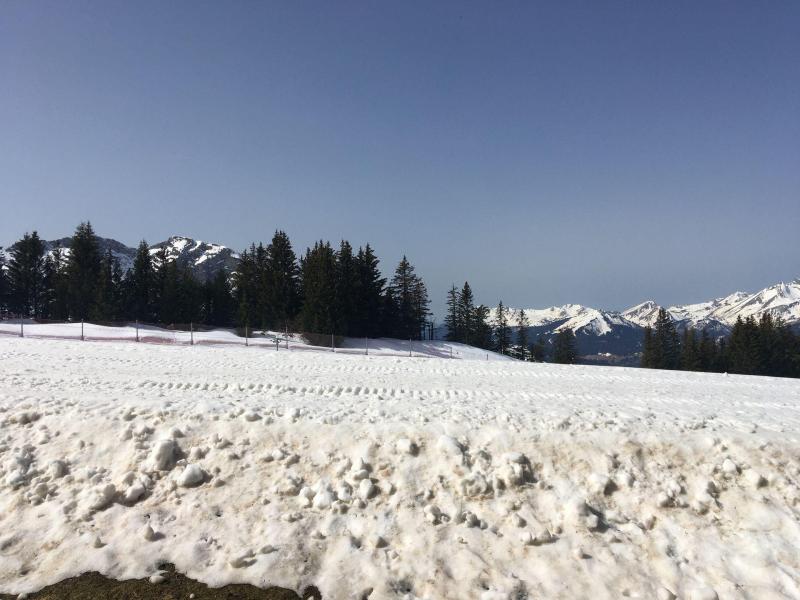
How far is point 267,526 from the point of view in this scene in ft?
18.4

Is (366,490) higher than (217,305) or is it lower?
lower

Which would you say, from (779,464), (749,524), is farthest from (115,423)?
(779,464)

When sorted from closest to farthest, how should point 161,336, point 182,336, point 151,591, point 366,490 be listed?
point 151,591, point 366,490, point 161,336, point 182,336

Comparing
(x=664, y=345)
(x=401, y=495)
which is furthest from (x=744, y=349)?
(x=401, y=495)

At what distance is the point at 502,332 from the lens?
82.4 metres

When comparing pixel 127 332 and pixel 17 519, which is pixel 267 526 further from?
pixel 127 332

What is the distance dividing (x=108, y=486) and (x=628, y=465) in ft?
25.6

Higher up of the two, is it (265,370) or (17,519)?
(265,370)

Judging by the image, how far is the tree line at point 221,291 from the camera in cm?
5306

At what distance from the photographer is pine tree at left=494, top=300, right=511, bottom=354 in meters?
80.0

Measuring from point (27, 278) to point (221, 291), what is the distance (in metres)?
26.5

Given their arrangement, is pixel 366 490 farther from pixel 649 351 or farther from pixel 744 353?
pixel 649 351

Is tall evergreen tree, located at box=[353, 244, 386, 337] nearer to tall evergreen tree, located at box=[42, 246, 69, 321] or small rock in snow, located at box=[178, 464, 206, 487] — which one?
tall evergreen tree, located at box=[42, 246, 69, 321]

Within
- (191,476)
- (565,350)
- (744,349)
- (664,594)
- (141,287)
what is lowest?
(565,350)
